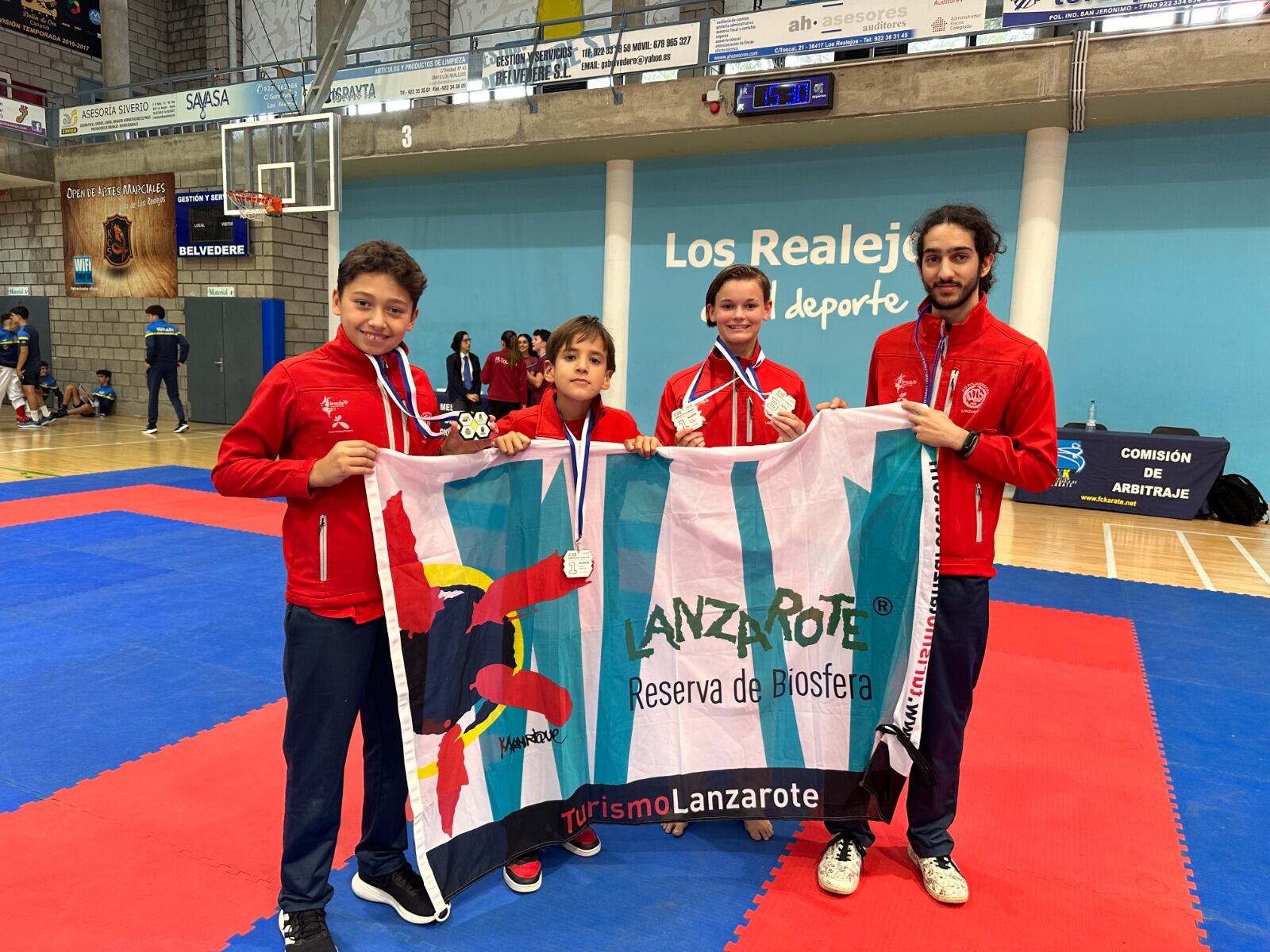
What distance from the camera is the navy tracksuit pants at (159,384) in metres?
12.4

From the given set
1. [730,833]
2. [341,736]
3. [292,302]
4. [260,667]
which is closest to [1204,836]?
[730,833]

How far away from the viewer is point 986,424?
2365mm

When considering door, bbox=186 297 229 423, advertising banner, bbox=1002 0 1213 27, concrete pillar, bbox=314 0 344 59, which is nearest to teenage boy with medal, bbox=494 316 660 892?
advertising banner, bbox=1002 0 1213 27

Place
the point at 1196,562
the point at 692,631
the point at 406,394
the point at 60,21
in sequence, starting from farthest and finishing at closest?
the point at 60,21, the point at 1196,562, the point at 692,631, the point at 406,394

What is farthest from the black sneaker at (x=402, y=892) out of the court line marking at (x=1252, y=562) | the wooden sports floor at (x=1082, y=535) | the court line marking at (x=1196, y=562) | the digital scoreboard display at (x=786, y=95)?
the digital scoreboard display at (x=786, y=95)

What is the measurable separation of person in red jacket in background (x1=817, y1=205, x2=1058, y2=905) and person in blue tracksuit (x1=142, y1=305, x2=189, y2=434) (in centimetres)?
1251

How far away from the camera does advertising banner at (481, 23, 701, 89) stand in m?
9.85

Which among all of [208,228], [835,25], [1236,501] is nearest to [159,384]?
[208,228]

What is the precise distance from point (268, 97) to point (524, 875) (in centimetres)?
1299

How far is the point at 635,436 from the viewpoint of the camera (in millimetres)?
2592

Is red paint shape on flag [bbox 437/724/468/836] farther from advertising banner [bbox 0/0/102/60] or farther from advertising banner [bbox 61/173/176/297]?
advertising banner [bbox 0/0/102/60]

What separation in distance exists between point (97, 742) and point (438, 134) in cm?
989

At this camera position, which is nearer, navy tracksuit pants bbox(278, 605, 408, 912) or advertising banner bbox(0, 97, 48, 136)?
navy tracksuit pants bbox(278, 605, 408, 912)

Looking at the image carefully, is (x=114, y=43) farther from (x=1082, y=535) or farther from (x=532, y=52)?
(x=1082, y=535)
